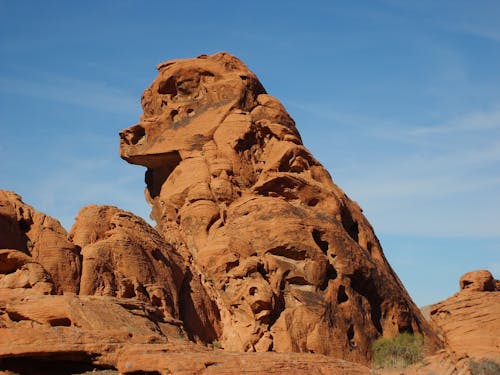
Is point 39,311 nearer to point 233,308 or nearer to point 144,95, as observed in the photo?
point 233,308

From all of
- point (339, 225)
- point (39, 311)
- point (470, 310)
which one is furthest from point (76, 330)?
point (470, 310)

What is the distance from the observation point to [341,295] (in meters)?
33.7

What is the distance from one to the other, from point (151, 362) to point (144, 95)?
2338 cm

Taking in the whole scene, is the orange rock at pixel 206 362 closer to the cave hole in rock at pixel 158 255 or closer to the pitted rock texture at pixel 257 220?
the pitted rock texture at pixel 257 220

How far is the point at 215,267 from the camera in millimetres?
33094

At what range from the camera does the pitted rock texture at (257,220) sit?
32.1 meters

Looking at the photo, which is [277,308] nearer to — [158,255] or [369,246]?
[158,255]

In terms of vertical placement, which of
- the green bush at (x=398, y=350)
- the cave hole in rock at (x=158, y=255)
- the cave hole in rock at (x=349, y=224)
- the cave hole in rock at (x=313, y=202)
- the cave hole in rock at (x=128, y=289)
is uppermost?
the cave hole in rock at (x=313, y=202)

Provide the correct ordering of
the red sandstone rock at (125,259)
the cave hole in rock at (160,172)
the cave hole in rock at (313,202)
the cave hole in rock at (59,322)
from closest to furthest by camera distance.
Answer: the cave hole in rock at (59,322) → the red sandstone rock at (125,259) → the cave hole in rock at (313,202) → the cave hole in rock at (160,172)

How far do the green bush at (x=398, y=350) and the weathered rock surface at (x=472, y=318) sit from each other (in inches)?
62.2

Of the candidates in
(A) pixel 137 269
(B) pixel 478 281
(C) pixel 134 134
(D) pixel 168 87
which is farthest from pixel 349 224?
→ (A) pixel 137 269

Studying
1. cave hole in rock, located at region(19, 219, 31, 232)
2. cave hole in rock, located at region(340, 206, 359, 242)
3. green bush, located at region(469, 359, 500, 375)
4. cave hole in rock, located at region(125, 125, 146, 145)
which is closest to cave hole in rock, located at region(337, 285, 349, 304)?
cave hole in rock, located at region(340, 206, 359, 242)

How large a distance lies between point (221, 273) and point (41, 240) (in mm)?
7136

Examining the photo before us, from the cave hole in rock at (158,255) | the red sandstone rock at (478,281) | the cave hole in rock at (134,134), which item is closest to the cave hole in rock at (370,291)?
the red sandstone rock at (478,281)
